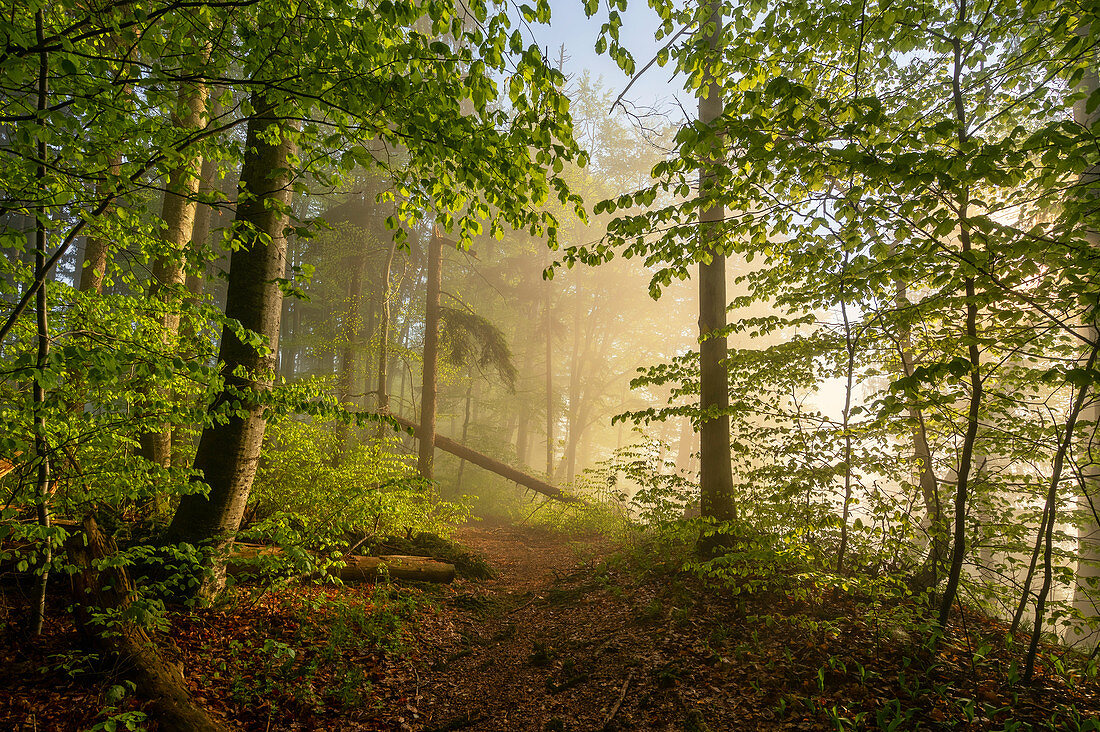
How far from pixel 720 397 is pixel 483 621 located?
4.60 metres

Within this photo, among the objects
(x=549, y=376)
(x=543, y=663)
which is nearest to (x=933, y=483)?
(x=543, y=663)

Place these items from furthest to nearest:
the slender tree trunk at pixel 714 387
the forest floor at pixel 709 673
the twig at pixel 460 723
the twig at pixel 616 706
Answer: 1. the slender tree trunk at pixel 714 387
2. the twig at pixel 460 723
3. the twig at pixel 616 706
4. the forest floor at pixel 709 673

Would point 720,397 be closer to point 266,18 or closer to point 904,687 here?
point 904,687

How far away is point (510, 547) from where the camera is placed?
12414mm

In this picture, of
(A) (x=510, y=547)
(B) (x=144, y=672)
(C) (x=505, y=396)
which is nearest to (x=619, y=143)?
(C) (x=505, y=396)

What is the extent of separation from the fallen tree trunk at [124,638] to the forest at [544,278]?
0.03m

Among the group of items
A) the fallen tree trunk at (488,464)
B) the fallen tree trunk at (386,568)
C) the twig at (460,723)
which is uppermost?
the fallen tree trunk at (488,464)

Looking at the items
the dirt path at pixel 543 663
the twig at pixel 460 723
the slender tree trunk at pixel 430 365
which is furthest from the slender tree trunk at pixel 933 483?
the slender tree trunk at pixel 430 365

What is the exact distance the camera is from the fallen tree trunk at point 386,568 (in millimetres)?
5809

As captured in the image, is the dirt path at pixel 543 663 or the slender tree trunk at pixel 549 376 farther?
the slender tree trunk at pixel 549 376

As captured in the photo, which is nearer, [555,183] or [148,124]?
[148,124]

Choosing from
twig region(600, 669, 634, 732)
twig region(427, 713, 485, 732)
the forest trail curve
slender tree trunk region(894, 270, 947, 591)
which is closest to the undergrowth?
the forest trail curve

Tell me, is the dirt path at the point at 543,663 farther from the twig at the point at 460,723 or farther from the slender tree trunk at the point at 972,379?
the slender tree trunk at the point at 972,379

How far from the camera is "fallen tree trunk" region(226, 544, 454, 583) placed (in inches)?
229
